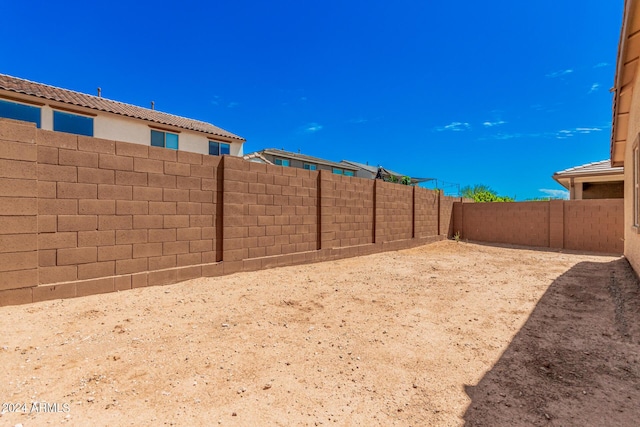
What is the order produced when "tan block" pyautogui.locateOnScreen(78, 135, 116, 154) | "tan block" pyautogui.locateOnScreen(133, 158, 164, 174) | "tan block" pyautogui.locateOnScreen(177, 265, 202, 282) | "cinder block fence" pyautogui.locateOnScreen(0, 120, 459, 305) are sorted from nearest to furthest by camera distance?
"cinder block fence" pyautogui.locateOnScreen(0, 120, 459, 305) → "tan block" pyautogui.locateOnScreen(78, 135, 116, 154) → "tan block" pyautogui.locateOnScreen(133, 158, 164, 174) → "tan block" pyautogui.locateOnScreen(177, 265, 202, 282)

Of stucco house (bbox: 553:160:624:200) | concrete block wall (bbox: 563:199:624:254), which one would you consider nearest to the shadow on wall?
concrete block wall (bbox: 563:199:624:254)

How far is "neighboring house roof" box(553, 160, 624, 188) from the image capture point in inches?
470

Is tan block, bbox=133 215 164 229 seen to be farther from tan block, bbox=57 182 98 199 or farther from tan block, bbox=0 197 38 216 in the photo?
tan block, bbox=0 197 38 216

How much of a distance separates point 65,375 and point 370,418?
229 centimetres

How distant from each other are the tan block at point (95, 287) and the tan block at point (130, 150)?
185 centimetres

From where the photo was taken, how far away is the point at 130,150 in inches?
178

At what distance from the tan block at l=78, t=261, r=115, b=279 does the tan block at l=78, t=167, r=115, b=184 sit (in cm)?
116

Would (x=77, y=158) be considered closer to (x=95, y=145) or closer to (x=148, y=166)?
(x=95, y=145)

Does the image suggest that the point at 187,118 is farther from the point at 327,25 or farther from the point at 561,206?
the point at 561,206

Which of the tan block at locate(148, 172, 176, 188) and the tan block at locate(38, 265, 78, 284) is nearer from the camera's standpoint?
the tan block at locate(38, 265, 78, 284)

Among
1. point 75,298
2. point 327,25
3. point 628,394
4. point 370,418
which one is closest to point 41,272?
point 75,298

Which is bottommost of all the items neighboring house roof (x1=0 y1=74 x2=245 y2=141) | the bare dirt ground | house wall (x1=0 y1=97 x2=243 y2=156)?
the bare dirt ground

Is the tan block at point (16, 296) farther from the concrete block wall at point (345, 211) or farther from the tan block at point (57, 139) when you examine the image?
the concrete block wall at point (345, 211)

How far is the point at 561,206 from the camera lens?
36.7 ft
